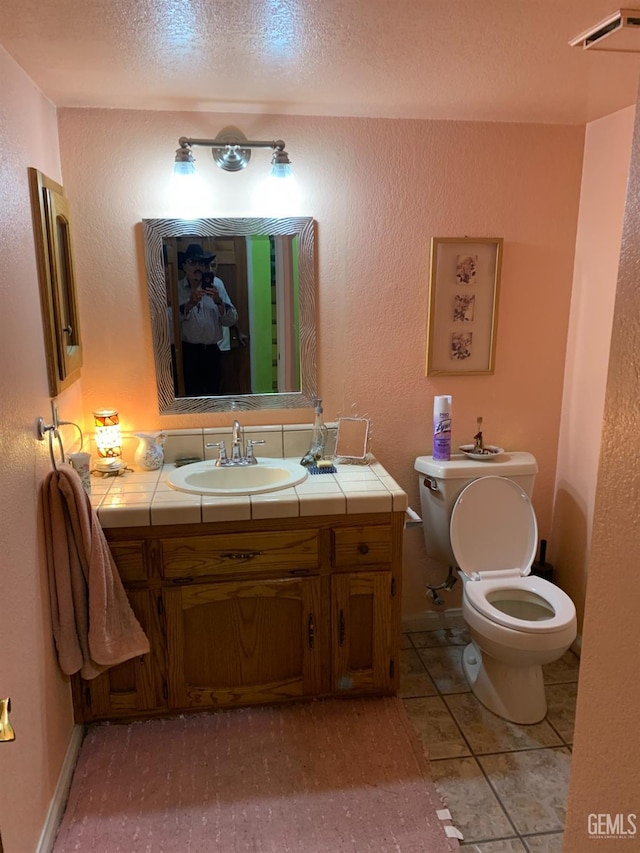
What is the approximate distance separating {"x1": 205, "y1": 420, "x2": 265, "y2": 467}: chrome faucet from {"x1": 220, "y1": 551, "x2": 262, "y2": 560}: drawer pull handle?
403mm

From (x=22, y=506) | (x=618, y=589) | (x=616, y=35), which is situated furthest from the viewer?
(x=22, y=506)

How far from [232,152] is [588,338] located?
1539mm

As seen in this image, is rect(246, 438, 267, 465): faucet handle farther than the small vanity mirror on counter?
No

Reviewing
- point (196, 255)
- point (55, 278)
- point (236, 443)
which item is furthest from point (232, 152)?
point (236, 443)

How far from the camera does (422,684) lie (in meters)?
2.40

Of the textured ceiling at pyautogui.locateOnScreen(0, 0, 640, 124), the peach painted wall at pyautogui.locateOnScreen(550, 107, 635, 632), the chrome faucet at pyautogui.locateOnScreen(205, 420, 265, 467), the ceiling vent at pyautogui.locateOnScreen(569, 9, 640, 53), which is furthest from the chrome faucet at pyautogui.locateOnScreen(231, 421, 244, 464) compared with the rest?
the ceiling vent at pyautogui.locateOnScreen(569, 9, 640, 53)

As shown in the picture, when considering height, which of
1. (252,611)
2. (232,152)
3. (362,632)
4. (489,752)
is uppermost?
(232,152)

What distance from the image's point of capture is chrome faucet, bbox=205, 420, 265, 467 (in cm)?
236

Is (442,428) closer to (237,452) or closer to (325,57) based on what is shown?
(237,452)

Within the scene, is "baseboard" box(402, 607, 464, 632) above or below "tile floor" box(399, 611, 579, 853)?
above

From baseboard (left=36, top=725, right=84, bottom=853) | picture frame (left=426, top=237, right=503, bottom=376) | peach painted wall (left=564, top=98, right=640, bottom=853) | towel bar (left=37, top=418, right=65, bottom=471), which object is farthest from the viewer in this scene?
picture frame (left=426, top=237, right=503, bottom=376)

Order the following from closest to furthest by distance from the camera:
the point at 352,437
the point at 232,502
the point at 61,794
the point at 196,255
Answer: the point at 61,794 < the point at 232,502 < the point at 196,255 < the point at 352,437

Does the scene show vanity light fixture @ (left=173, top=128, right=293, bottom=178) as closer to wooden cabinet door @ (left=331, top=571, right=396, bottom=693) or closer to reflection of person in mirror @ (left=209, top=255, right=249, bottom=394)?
reflection of person in mirror @ (left=209, top=255, right=249, bottom=394)

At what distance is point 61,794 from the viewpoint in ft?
6.04
